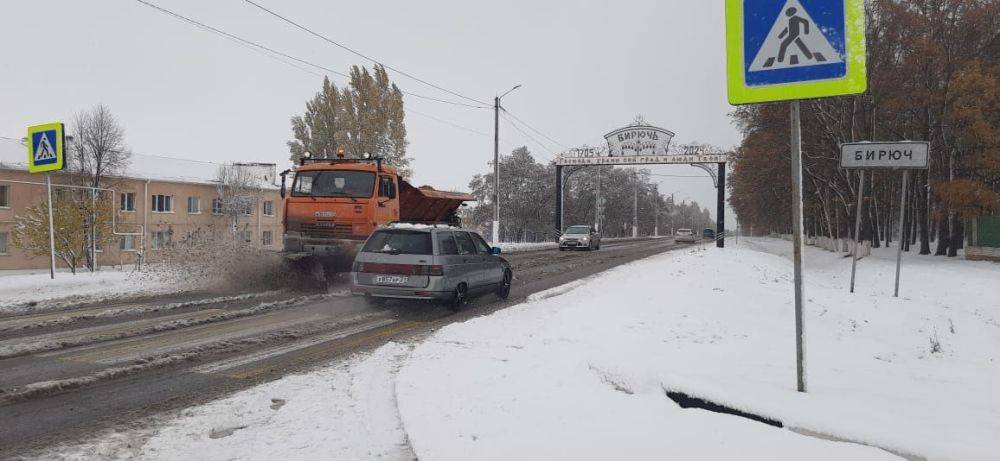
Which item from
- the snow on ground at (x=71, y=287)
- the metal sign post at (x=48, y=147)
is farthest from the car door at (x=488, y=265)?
the metal sign post at (x=48, y=147)

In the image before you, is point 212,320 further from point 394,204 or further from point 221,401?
point 394,204

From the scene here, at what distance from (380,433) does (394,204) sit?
9724 millimetres

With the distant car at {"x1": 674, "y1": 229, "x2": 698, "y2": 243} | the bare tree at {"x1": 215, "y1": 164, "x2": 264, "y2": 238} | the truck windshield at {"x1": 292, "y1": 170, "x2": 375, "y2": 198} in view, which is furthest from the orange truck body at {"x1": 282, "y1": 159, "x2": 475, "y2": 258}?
the distant car at {"x1": 674, "y1": 229, "x2": 698, "y2": 243}

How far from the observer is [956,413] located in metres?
3.77

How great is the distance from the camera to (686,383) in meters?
4.28

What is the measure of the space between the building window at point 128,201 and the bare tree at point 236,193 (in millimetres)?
7396

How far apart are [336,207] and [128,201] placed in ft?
127

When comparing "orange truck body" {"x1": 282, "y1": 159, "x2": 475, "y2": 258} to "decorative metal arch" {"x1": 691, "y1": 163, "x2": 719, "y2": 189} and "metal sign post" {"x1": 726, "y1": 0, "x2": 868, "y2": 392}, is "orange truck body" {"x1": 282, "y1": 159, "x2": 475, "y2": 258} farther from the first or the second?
"decorative metal arch" {"x1": 691, "y1": 163, "x2": 719, "y2": 189}

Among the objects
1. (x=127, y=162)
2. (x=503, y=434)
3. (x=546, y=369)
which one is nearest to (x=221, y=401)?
(x=503, y=434)

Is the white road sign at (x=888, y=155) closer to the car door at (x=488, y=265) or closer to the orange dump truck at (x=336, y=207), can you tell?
the car door at (x=488, y=265)

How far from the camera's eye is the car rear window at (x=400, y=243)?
962cm

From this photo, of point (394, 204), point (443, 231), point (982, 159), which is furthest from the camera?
point (982, 159)

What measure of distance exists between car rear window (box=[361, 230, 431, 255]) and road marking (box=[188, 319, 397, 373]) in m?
1.46

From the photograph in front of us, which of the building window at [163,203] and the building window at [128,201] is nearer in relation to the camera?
the building window at [128,201]
